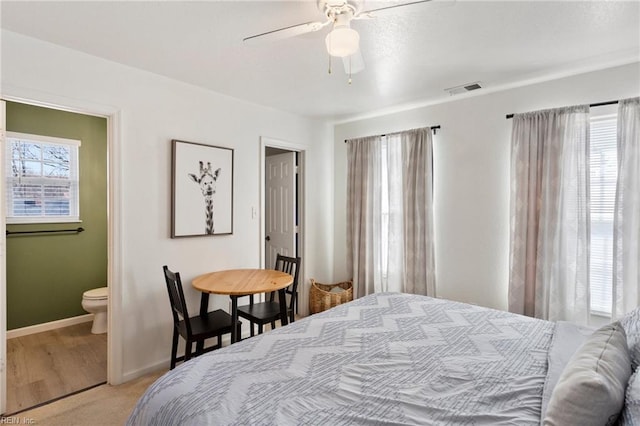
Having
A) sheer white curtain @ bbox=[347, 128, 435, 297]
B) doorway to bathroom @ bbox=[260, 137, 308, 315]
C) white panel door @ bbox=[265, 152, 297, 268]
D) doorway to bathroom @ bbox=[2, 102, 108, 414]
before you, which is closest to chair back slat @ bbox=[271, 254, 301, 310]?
doorway to bathroom @ bbox=[260, 137, 308, 315]

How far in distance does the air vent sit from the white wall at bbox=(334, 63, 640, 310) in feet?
0.52

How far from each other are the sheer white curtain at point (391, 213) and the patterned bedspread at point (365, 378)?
5.23 ft

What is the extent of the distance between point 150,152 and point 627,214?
370cm

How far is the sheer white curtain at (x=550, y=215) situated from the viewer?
8.61 feet

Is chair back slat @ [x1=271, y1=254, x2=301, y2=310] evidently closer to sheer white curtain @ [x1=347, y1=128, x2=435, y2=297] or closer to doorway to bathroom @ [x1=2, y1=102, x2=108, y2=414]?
sheer white curtain @ [x1=347, y1=128, x2=435, y2=297]

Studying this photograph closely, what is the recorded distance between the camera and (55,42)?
224 centimetres

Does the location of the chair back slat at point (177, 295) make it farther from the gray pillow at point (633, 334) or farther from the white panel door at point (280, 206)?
the gray pillow at point (633, 334)

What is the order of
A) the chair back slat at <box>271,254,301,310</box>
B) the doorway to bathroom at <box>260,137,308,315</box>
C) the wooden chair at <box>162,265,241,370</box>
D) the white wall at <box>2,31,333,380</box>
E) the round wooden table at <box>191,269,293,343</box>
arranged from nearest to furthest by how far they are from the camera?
the white wall at <box>2,31,333,380</box>, the wooden chair at <box>162,265,241,370</box>, the round wooden table at <box>191,269,293,343</box>, the chair back slat at <box>271,254,301,310</box>, the doorway to bathroom at <box>260,137,308,315</box>

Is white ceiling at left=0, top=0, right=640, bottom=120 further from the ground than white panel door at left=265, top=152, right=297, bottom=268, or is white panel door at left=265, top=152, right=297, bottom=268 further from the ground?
white ceiling at left=0, top=0, right=640, bottom=120

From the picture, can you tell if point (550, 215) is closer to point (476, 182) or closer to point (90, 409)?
point (476, 182)

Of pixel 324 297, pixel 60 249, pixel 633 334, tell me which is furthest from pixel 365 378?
pixel 60 249

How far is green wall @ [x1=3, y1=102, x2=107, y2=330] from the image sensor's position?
3.46 metres

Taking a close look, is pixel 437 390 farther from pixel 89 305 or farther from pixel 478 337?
pixel 89 305
